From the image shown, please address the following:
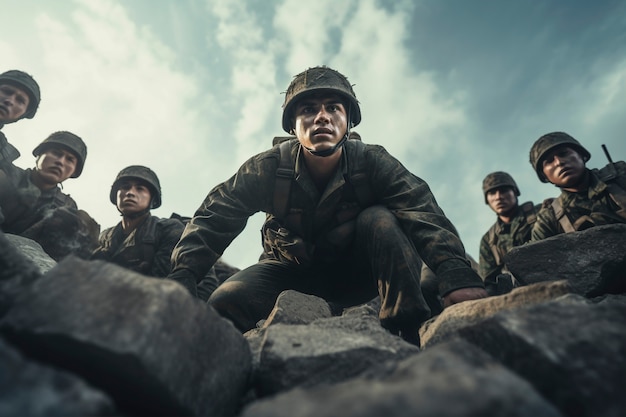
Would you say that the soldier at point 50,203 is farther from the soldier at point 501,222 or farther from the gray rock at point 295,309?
the soldier at point 501,222

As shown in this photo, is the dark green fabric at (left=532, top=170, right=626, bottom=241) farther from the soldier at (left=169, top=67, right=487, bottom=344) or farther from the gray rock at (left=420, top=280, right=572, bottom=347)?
the gray rock at (left=420, top=280, right=572, bottom=347)

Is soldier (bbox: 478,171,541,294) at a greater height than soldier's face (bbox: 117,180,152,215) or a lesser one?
greater

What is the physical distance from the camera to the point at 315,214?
3715mm

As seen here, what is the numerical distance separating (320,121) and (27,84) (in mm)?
6880

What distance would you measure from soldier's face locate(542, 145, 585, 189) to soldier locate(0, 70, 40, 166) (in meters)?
9.42

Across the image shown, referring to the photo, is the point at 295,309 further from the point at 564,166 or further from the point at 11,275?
the point at 564,166

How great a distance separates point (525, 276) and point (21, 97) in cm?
877

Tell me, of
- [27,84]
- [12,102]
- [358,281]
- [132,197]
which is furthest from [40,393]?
[27,84]

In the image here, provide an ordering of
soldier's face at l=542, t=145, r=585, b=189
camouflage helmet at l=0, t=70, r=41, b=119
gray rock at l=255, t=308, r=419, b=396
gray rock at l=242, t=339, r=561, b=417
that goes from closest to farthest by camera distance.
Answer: gray rock at l=242, t=339, r=561, b=417
gray rock at l=255, t=308, r=419, b=396
soldier's face at l=542, t=145, r=585, b=189
camouflage helmet at l=0, t=70, r=41, b=119

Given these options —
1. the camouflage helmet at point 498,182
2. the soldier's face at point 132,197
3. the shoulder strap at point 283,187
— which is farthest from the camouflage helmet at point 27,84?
the camouflage helmet at point 498,182

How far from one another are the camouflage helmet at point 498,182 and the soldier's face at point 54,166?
9098 millimetres

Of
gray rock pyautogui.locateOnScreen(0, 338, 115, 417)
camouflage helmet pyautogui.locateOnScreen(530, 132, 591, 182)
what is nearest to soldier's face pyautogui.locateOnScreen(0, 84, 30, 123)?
gray rock pyautogui.locateOnScreen(0, 338, 115, 417)

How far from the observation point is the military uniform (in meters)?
3.27

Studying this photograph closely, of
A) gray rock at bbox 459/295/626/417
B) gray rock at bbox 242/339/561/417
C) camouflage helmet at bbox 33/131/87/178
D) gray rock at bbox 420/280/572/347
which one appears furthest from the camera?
camouflage helmet at bbox 33/131/87/178
